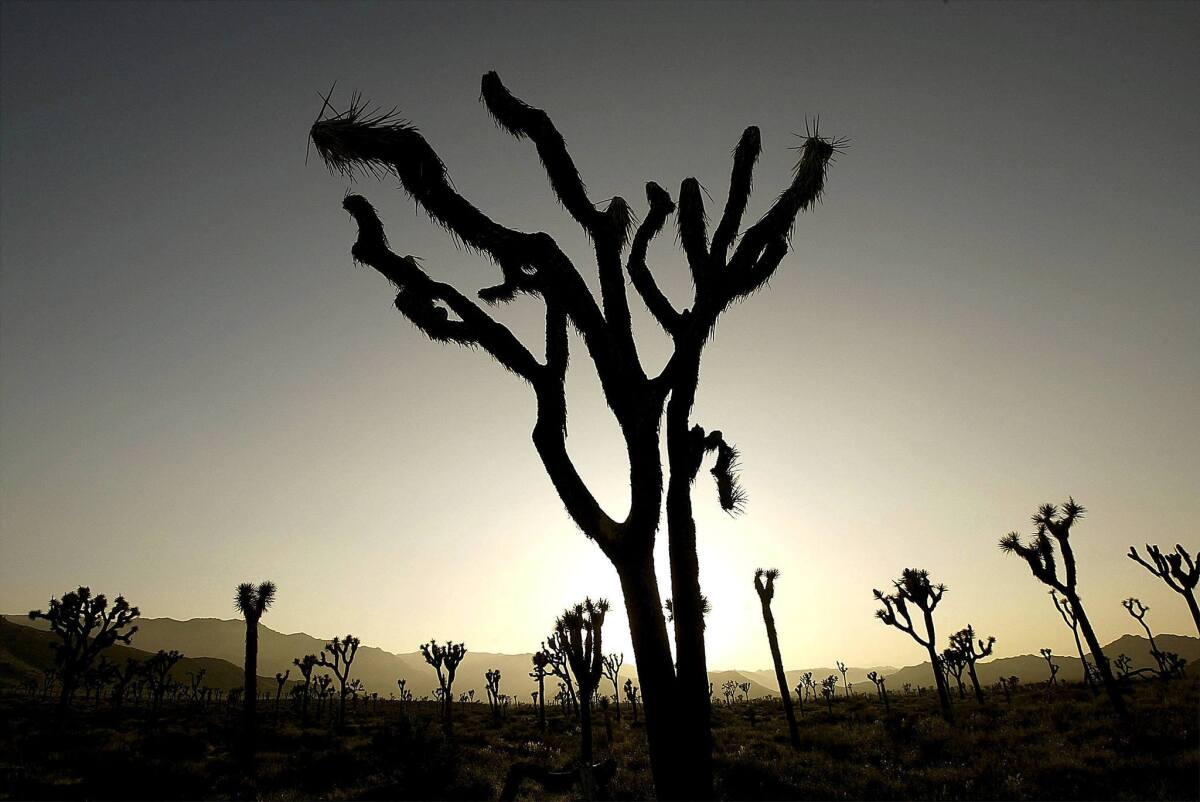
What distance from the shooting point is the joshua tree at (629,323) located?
4859mm

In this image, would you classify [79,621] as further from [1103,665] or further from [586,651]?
[1103,665]

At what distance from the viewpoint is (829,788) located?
13.1m

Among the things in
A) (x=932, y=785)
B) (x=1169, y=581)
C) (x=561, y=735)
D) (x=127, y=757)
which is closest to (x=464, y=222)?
(x=932, y=785)

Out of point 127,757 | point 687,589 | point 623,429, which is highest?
point 623,429

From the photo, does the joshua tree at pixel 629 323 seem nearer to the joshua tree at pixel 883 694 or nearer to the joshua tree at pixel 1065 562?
the joshua tree at pixel 1065 562

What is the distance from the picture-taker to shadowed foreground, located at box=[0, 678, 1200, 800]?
12742 mm

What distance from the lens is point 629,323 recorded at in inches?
231

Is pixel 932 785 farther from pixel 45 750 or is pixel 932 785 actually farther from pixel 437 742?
pixel 45 750

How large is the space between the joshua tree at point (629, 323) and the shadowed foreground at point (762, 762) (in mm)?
7427

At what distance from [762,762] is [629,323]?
1669 cm

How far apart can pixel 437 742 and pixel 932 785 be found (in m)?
15.6

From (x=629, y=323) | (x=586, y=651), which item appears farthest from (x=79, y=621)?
(x=629, y=323)

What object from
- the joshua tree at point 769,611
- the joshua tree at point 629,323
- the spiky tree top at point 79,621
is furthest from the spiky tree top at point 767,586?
the spiky tree top at point 79,621

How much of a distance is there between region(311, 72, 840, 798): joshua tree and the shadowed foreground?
7427 millimetres
